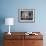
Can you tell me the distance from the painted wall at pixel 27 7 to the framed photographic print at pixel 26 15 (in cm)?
11

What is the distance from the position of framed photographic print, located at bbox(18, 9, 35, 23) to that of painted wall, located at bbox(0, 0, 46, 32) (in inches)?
4.2

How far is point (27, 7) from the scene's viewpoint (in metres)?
4.61

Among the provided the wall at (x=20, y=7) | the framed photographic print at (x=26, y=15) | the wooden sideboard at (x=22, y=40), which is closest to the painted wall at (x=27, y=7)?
the wall at (x=20, y=7)

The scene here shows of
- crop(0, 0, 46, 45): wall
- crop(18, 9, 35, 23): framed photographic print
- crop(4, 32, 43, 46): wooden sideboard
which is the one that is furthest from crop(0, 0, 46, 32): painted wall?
crop(4, 32, 43, 46): wooden sideboard

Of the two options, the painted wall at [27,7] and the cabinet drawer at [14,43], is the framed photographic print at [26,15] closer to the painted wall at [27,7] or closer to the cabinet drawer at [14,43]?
the painted wall at [27,7]

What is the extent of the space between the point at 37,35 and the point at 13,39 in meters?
0.75

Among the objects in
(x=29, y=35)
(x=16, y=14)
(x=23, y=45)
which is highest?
(x=16, y=14)

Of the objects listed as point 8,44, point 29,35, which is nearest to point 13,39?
point 8,44

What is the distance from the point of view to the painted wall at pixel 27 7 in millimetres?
4609

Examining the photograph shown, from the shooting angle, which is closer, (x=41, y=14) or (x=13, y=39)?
(x=13, y=39)

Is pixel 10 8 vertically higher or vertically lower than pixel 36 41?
higher

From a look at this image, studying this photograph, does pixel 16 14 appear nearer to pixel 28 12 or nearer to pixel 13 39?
pixel 28 12

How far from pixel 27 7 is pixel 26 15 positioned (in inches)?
11.1

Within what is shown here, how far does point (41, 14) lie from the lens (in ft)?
15.2
